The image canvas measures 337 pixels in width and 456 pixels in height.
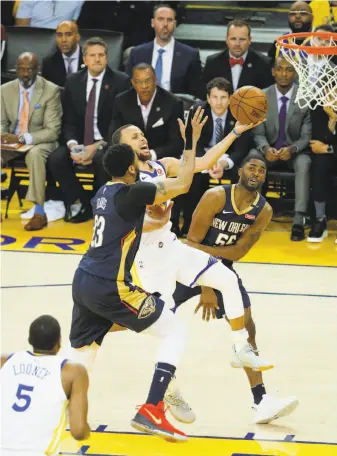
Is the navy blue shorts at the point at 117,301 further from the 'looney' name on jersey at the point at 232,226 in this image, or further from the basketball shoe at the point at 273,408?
the 'looney' name on jersey at the point at 232,226

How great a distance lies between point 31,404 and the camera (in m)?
4.52

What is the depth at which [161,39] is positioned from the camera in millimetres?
11656

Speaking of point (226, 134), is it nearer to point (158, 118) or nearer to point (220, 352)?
point (158, 118)

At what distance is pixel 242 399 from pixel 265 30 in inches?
333

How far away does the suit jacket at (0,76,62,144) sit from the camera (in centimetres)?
1142

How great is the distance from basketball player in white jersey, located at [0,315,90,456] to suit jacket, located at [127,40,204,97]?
7.41m

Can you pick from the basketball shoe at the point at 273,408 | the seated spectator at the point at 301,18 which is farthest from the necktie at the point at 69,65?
the basketball shoe at the point at 273,408

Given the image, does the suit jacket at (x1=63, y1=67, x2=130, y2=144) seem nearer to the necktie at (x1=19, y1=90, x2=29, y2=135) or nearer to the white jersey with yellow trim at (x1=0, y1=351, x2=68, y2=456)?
the necktie at (x1=19, y1=90, x2=29, y2=135)

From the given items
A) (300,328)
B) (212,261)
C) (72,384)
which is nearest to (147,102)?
(300,328)

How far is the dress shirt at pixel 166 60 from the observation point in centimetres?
1166

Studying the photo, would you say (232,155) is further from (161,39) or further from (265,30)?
(265,30)

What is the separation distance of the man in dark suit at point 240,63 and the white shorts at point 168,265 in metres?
5.15

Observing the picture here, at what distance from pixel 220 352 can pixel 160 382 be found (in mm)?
1840

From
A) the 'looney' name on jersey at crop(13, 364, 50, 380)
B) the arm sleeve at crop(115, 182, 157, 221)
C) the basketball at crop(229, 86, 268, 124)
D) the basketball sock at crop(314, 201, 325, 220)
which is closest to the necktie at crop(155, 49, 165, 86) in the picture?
the basketball sock at crop(314, 201, 325, 220)
